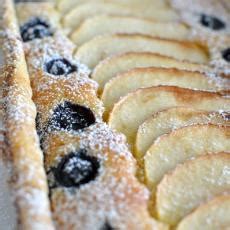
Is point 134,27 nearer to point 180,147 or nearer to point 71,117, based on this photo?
point 71,117

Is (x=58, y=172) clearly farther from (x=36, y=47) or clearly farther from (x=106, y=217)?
(x=36, y=47)

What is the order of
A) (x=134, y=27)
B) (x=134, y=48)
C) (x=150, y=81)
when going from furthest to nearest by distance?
1. (x=134, y=27)
2. (x=134, y=48)
3. (x=150, y=81)

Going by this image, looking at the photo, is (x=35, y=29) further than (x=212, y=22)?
No

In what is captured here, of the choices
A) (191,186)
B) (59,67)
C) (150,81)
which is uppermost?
(59,67)

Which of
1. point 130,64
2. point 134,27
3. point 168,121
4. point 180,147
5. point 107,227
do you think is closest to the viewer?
point 107,227

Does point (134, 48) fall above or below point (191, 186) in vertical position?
above

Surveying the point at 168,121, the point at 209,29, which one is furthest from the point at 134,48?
the point at 168,121

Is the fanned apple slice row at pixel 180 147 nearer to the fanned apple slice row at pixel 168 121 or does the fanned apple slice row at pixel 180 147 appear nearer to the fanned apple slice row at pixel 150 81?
the fanned apple slice row at pixel 168 121

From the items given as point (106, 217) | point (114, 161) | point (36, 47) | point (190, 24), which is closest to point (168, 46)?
point (190, 24)
